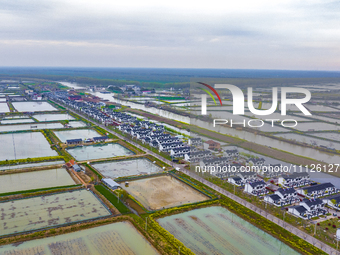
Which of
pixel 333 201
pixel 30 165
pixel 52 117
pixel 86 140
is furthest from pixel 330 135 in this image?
pixel 52 117

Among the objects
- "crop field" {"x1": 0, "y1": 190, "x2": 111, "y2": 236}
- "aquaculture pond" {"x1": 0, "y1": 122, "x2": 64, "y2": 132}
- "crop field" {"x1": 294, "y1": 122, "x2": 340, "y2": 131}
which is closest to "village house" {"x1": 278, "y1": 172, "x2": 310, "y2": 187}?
"crop field" {"x1": 294, "y1": 122, "x2": 340, "y2": 131}

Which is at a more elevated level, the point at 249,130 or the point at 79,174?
the point at 249,130

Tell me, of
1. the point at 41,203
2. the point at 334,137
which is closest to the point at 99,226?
the point at 41,203

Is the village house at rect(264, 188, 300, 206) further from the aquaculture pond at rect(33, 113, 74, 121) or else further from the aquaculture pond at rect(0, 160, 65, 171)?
the aquaculture pond at rect(33, 113, 74, 121)

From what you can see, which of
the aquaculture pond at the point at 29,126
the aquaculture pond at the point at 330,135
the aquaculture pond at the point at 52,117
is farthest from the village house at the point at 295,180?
the aquaculture pond at the point at 52,117

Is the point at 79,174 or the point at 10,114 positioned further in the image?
the point at 10,114

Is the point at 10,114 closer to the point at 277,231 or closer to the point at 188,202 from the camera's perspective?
the point at 188,202

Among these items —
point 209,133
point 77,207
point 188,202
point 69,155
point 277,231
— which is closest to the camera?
point 277,231
